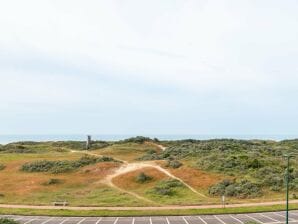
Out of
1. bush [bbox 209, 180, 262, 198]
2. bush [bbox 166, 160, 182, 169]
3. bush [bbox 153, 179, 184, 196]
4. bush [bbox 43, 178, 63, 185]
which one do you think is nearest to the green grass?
bush [bbox 209, 180, 262, 198]

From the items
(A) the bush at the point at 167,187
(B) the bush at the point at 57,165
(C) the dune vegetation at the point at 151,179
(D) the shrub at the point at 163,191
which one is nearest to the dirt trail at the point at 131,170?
(C) the dune vegetation at the point at 151,179

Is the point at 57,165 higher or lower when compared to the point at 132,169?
higher

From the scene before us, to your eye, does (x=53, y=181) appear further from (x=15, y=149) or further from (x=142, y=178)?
(x=15, y=149)

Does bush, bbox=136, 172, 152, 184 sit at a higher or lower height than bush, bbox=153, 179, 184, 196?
higher

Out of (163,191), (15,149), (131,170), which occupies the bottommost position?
(163,191)

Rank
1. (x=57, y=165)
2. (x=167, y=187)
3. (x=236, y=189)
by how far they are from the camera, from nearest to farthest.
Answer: (x=236, y=189), (x=167, y=187), (x=57, y=165)

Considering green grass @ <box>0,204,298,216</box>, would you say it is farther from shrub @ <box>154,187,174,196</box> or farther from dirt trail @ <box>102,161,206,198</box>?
dirt trail @ <box>102,161,206,198</box>

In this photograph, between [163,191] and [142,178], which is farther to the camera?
[142,178]

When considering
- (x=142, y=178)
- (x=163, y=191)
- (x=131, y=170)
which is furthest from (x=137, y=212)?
(x=131, y=170)

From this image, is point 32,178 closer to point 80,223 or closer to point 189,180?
point 189,180

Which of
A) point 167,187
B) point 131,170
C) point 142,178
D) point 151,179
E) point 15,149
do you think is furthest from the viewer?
point 15,149

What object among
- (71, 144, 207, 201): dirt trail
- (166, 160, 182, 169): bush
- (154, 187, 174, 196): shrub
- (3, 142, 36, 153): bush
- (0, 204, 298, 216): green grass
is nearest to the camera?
(0, 204, 298, 216): green grass
